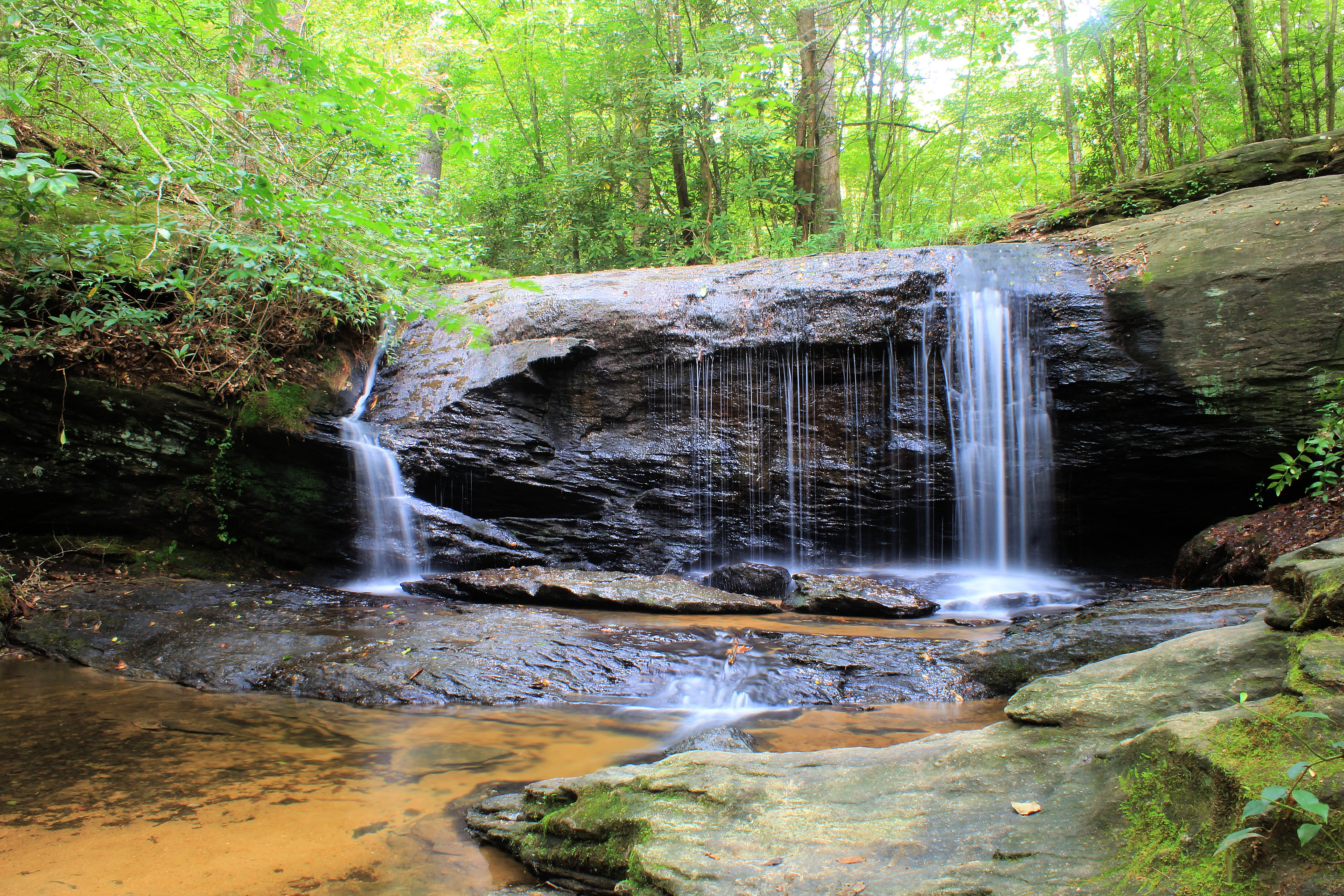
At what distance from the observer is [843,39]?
15.7 meters

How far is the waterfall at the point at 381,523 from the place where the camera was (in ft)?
26.7

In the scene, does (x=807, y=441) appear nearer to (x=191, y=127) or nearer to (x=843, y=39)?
(x=191, y=127)

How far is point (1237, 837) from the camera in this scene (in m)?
1.46

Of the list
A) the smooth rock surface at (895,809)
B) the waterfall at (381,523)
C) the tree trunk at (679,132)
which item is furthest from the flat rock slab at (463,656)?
the tree trunk at (679,132)

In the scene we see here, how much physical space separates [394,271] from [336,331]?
5.00 m

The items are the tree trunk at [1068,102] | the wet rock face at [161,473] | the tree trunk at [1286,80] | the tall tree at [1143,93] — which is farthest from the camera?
the tree trunk at [1068,102]

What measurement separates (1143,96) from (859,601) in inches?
422

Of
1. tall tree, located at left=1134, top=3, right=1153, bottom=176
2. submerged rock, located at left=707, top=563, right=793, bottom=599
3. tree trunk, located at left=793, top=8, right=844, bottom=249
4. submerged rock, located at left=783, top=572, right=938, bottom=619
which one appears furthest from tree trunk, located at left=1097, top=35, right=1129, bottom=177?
submerged rock, located at left=707, top=563, right=793, bottom=599

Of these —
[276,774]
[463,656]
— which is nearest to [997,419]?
[463,656]

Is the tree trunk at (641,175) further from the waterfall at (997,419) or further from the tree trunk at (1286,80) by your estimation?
the tree trunk at (1286,80)

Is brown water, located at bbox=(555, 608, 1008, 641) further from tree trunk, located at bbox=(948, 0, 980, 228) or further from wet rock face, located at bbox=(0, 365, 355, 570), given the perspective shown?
tree trunk, located at bbox=(948, 0, 980, 228)

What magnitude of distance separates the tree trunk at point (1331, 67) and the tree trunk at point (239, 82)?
513 inches

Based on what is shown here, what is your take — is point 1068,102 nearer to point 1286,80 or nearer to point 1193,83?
point 1193,83

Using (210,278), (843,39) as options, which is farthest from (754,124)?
(210,278)
